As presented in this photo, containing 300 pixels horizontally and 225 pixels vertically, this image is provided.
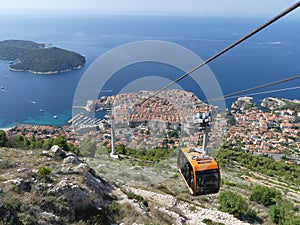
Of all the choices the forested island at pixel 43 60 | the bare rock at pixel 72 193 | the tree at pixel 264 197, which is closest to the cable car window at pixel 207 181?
the bare rock at pixel 72 193

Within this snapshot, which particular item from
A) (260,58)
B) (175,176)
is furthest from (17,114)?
(260,58)

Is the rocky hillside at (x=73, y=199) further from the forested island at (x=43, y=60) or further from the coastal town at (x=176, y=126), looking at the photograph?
the forested island at (x=43, y=60)

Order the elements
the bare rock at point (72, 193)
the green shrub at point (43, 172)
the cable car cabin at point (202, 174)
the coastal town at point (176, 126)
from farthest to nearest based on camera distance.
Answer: the coastal town at point (176, 126) → the green shrub at point (43, 172) → the bare rock at point (72, 193) → the cable car cabin at point (202, 174)

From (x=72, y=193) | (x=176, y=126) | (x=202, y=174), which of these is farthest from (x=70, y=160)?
(x=176, y=126)

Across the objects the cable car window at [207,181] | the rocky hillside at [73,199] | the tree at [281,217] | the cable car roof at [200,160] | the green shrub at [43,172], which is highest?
the cable car roof at [200,160]

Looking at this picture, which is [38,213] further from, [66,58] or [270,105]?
[66,58]

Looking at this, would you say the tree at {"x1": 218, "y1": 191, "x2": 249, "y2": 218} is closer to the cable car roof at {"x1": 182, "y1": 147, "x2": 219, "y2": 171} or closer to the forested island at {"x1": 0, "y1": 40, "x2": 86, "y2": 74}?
the cable car roof at {"x1": 182, "y1": 147, "x2": 219, "y2": 171}

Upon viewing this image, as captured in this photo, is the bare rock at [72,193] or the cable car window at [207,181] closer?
the cable car window at [207,181]
